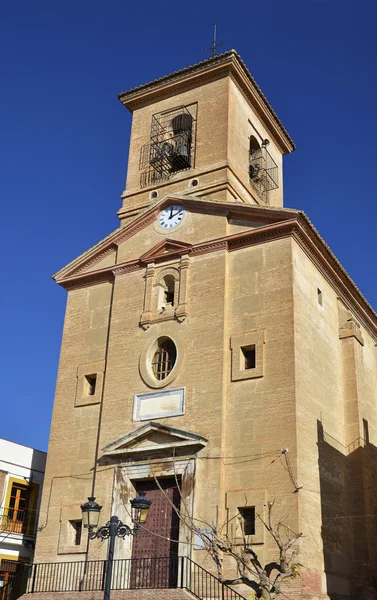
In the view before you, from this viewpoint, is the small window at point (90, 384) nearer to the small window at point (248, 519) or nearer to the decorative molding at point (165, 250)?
the decorative molding at point (165, 250)

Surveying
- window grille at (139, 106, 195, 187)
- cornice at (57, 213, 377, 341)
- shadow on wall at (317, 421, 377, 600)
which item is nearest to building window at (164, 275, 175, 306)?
cornice at (57, 213, 377, 341)

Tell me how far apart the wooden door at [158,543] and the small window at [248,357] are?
3591 mm

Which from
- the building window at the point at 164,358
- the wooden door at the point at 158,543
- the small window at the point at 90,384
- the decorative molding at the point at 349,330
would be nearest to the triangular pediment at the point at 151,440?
the wooden door at the point at 158,543

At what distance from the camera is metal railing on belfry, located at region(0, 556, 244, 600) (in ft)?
56.2

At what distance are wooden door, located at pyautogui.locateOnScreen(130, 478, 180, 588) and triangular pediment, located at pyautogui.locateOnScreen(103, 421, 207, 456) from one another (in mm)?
914

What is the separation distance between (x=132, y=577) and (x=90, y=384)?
602 cm

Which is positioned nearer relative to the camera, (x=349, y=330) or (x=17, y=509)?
(x=349, y=330)

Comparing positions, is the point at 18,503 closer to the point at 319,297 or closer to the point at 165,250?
the point at 165,250

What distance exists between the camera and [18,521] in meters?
24.9

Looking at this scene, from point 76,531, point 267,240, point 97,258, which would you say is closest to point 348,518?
point 76,531

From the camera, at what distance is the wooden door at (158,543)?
59.8 ft

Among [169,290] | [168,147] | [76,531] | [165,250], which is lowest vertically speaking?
[76,531]

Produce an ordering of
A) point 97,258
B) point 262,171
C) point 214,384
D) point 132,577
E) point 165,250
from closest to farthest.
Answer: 1. point 132,577
2. point 214,384
3. point 165,250
4. point 97,258
5. point 262,171

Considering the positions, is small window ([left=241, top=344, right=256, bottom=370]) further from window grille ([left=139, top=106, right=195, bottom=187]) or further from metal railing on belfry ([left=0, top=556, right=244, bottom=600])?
window grille ([left=139, top=106, right=195, bottom=187])
